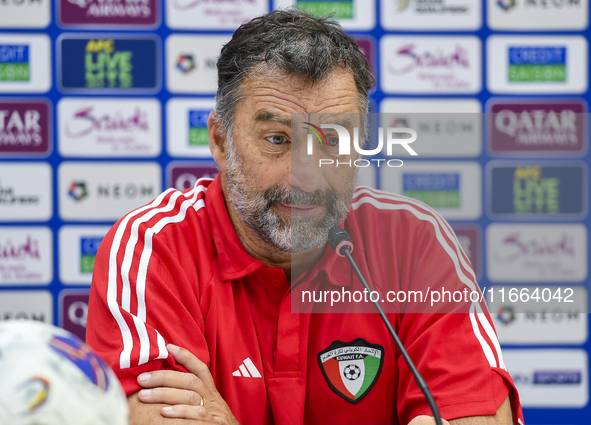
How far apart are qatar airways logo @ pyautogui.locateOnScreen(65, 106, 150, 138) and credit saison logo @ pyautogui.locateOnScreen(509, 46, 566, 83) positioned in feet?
4.90

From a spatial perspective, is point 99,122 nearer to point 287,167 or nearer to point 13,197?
point 13,197

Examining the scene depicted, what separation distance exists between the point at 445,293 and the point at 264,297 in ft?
1.15

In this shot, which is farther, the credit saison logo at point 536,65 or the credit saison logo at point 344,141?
the credit saison logo at point 536,65

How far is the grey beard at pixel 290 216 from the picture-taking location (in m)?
0.96

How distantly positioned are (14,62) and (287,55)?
1.46 meters

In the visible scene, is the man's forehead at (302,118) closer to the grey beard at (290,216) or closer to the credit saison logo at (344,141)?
the credit saison logo at (344,141)

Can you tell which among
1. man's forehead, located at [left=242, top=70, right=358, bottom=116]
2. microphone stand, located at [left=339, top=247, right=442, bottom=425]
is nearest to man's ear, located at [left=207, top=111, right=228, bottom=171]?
man's forehead, located at [left=242, top=70, right=358, bottom=116]

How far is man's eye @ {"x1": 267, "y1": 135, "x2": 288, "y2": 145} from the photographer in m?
0.94

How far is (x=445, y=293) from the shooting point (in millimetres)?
935

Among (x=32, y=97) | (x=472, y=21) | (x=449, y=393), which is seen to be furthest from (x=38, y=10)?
(x=449, y=393)

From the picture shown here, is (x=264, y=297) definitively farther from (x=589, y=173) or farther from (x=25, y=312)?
(x=589, y=173)

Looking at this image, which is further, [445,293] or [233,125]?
[233,125]

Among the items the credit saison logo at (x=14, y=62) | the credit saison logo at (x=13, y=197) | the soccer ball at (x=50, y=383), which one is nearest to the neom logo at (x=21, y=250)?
the credit saison logo at (x=13, y=197)

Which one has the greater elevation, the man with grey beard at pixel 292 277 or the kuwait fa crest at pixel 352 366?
the man with grey beard at pixel 292 277
